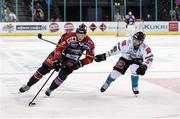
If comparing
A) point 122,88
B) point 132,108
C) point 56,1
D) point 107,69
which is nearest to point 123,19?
point 56,1

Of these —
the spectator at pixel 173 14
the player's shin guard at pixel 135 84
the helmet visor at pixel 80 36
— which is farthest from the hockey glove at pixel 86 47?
the spectator at pixel 173 14

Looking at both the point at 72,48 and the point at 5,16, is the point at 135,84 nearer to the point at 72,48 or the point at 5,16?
the point at 72,48

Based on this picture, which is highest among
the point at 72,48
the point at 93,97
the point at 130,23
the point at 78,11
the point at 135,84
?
the point at 78,11

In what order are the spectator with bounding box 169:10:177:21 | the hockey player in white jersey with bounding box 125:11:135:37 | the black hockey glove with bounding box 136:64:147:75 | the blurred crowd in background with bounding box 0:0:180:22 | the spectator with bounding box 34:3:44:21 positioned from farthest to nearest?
the spectator with bounding box 169:10:177:21, the blurred crowd in background with bounding box 0:0:180:22, the spectator with bounding box 34:3:44:21, the hockey player in white jersey with bounding box 125:11:135:37, the black hockey glove with bounding box 136:64:147:75

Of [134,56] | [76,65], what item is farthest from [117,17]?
[76,65]

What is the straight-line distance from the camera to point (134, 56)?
847 cm

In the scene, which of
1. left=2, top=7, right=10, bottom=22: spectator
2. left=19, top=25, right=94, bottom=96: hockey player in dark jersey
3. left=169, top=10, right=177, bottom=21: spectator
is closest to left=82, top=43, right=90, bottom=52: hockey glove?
left=19, top=25, right=94, bottom=96: hockey player in dark jersey

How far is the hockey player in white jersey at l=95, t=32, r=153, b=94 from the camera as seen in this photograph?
26.7 ft

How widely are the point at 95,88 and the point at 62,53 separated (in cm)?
159

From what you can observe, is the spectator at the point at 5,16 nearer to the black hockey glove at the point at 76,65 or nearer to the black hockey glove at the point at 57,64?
the black hockey glove at the point at 76,65

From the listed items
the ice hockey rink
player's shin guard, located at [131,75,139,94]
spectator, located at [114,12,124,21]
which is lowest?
the ice hockey rink

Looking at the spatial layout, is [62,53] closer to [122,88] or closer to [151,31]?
[122,88]

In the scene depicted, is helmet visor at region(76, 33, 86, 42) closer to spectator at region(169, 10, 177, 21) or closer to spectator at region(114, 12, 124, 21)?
spectator at region(114, 12, 124, 21)

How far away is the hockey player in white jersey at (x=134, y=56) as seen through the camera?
321 inches
